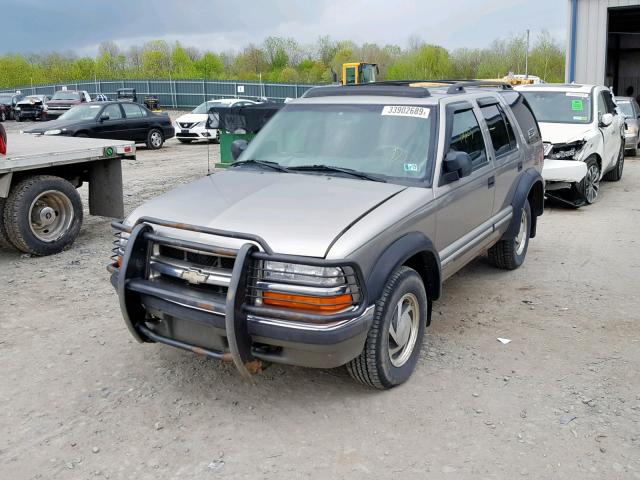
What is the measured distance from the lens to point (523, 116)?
6934mm

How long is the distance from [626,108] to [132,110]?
13738 millimetres

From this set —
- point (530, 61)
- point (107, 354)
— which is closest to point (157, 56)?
point (530, 61)

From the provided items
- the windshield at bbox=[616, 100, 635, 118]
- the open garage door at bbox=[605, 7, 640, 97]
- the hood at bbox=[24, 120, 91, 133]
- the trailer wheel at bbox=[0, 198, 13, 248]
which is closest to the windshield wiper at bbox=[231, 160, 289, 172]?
the trailer wheel at bbox=[0, 198, 13, 248]

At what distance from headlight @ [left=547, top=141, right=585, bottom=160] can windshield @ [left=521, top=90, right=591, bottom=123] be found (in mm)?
848

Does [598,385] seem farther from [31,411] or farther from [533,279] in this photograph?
[31,411]

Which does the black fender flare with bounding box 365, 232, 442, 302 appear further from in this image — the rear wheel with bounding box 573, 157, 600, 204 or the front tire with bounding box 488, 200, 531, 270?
the rear wheel with bounding box 573, 157, 600, 204

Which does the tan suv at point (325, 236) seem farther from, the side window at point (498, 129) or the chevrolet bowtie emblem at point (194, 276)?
the side window at point (498, 129)

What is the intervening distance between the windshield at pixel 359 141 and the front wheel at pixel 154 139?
619 inches

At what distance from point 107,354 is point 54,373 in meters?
0.42

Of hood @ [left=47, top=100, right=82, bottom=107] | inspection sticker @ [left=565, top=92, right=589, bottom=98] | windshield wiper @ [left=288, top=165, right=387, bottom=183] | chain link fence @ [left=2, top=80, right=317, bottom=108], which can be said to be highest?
chain link fence @ [left=2, top=80, right=317, bottom=108]

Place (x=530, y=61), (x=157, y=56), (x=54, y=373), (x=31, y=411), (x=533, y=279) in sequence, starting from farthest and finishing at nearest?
1. (x=157, y=56)
2. (x=530, y=61)
3. (x=533, y=279)
4. (x=54, y=373)
5. (x=31, y=411)

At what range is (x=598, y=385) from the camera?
4.27m

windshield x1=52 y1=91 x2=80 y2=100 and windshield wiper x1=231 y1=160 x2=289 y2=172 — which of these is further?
windshield x1=52 y1=91 x2=80 y2=100

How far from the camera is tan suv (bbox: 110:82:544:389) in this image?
11.6ft
